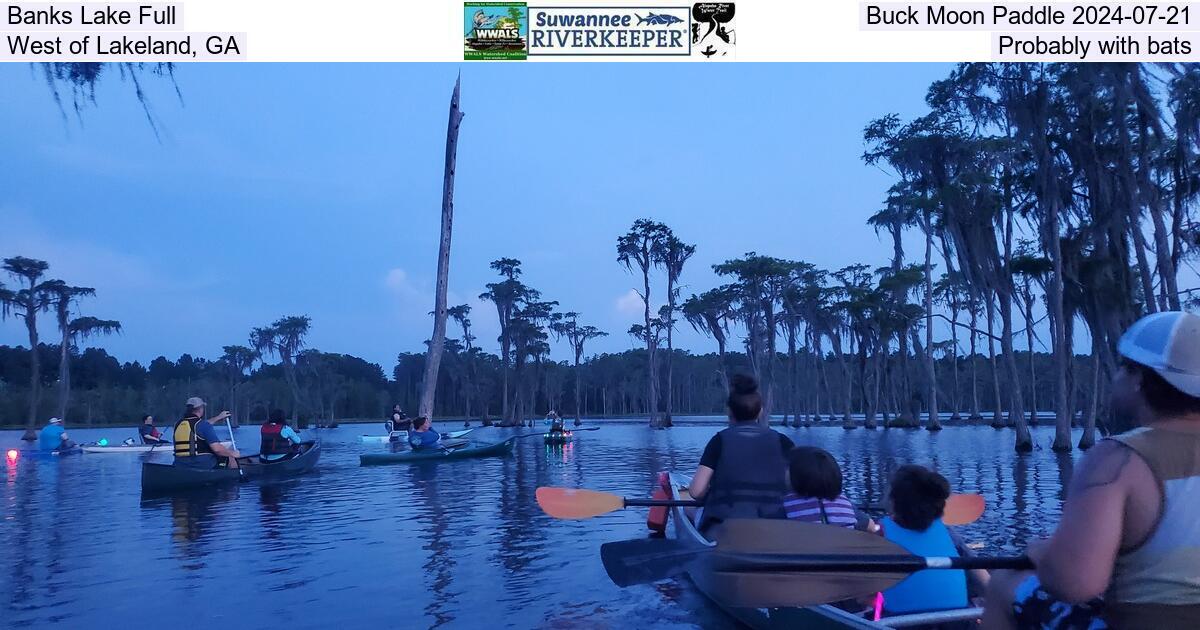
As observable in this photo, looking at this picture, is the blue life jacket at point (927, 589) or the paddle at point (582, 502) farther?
the paddle at point (582, 502)

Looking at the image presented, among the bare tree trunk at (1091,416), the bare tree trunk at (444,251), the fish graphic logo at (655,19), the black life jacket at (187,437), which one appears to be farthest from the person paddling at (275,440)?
the bare tree trunk at (1091,416)

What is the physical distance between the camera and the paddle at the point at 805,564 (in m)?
2.76

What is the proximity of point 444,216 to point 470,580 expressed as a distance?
20.9 m

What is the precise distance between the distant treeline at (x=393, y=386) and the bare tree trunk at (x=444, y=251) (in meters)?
37.3

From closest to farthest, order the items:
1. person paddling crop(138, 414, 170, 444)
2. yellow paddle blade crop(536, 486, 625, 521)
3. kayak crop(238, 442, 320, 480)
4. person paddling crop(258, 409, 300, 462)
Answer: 1. yellow paddle blade crop(536, 486, 625, 521)
2. kayak crop(238, 442, 320, 480)
3. person paddling crop(258, 409, 300, 462)
4. person paddling crop(138, 414, 170, 444)

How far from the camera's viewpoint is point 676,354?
11075 cm

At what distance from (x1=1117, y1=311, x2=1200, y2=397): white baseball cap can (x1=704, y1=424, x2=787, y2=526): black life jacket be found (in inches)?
147

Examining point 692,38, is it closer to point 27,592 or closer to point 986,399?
point 27,592

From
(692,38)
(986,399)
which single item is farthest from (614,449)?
(986,399)

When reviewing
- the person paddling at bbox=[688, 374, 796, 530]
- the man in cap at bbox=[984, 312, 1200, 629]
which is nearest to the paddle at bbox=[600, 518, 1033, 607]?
the man in cap at bbox=[984, 312, 1200, 629]

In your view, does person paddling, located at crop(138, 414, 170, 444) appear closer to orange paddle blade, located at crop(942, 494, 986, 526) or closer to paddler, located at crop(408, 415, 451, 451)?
paddler, located at crop(408, 415, 451, 451)

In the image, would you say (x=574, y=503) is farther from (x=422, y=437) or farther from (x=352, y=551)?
(x=422, y=437)

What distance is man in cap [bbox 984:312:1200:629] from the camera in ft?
6.79

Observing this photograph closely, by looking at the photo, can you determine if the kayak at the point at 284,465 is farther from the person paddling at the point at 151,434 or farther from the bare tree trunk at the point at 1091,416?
the bare tree trunk at the point at 1091,416
